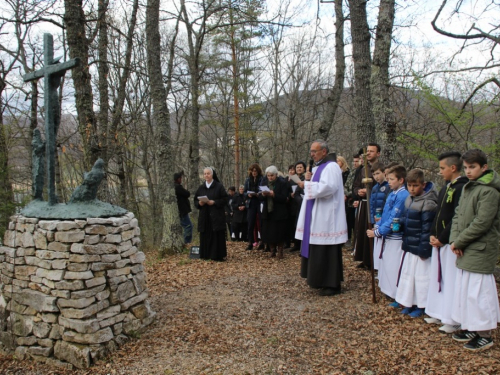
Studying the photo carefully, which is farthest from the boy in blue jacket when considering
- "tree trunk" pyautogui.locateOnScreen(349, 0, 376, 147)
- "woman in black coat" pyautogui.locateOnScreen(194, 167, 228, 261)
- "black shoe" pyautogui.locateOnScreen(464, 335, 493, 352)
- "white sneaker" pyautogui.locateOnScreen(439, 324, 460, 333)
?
"woman in black coat" pyautogui.locateOnScreen(194, 167, 228, 261)

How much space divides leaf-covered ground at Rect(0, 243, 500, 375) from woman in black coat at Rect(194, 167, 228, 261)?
1.71 m

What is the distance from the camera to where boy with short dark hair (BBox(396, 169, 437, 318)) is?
13.3 ft

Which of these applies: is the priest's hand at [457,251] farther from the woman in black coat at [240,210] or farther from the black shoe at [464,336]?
the woman in black coat at [240,210]

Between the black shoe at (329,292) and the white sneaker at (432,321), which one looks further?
the black shoe at (329,292)

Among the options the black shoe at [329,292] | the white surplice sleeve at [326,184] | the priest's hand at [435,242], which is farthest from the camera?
the black shoe at [329,292]

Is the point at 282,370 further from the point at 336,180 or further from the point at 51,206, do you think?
the point at 51,206

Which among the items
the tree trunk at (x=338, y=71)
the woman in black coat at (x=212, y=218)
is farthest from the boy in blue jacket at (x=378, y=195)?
the tree trunk at (x=338, y=71)

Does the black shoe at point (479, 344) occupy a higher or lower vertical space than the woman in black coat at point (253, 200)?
lower

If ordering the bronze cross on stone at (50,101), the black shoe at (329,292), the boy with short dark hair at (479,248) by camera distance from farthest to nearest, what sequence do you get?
the black shoe at (329,292) < the bronze cross on stone at (50,101) < the boy with short dark hair at (479,248)

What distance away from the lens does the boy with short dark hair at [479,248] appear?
3332mm

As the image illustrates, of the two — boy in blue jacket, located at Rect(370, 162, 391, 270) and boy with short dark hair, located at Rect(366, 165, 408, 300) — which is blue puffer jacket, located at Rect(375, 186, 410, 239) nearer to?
boy with short dark hair, located at Rect(366, 165, 408, 300)

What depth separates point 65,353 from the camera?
3629mm

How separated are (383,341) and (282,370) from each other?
1172mm

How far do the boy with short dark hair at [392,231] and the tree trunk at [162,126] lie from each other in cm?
469
